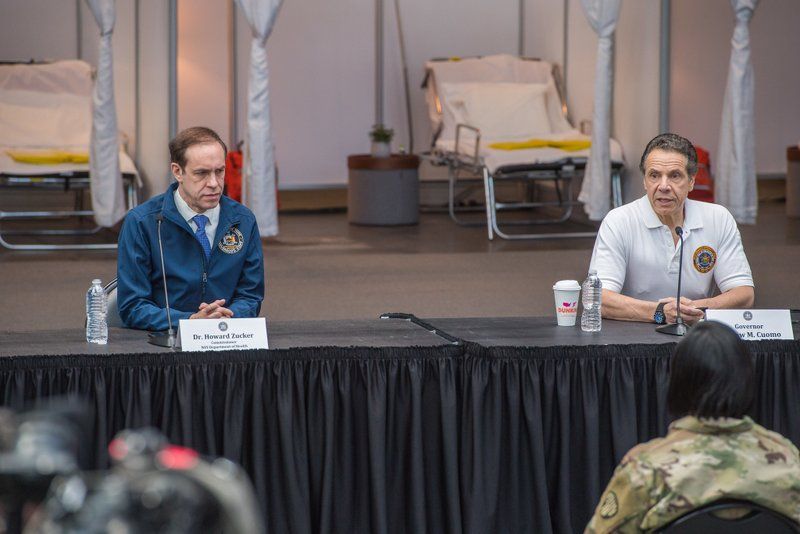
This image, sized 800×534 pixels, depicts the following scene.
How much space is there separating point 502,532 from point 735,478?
3.69 feet

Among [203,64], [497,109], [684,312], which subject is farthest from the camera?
[203,64]

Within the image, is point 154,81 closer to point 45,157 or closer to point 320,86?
point 45,157

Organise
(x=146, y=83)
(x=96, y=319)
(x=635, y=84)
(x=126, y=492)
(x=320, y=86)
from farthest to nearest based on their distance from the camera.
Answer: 1. (x=320, y=86)
2. (x=635, y=84)
3. (x=146, y=83)
4. (x=96, y=319)
5. (x=126, y=492)

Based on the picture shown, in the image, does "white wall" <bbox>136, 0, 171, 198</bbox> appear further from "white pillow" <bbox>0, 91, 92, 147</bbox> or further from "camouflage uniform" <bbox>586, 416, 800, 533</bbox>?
"camouflage uniform" <bbox>586, 416, 800, 533</bbox>

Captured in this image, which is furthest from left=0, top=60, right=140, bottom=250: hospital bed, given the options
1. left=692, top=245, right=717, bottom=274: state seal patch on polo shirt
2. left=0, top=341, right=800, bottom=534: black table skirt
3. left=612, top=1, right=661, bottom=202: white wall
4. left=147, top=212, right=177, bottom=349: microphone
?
left=0, top=341, right=800, bottom=534: black table skirt

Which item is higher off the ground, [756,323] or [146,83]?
[146,83]

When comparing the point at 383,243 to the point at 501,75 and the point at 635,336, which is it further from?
the point at 635,336

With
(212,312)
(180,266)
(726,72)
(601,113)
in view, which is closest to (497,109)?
(601,113)

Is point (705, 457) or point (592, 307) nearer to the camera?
point (705, 457)

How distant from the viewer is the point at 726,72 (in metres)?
10.4

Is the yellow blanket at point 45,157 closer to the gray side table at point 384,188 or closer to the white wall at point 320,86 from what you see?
the gray side table at point 384,188

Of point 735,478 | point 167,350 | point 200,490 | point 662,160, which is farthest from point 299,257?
point 200,490

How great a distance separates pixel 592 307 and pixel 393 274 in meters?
3.74

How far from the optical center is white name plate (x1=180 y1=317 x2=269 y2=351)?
279 cm
